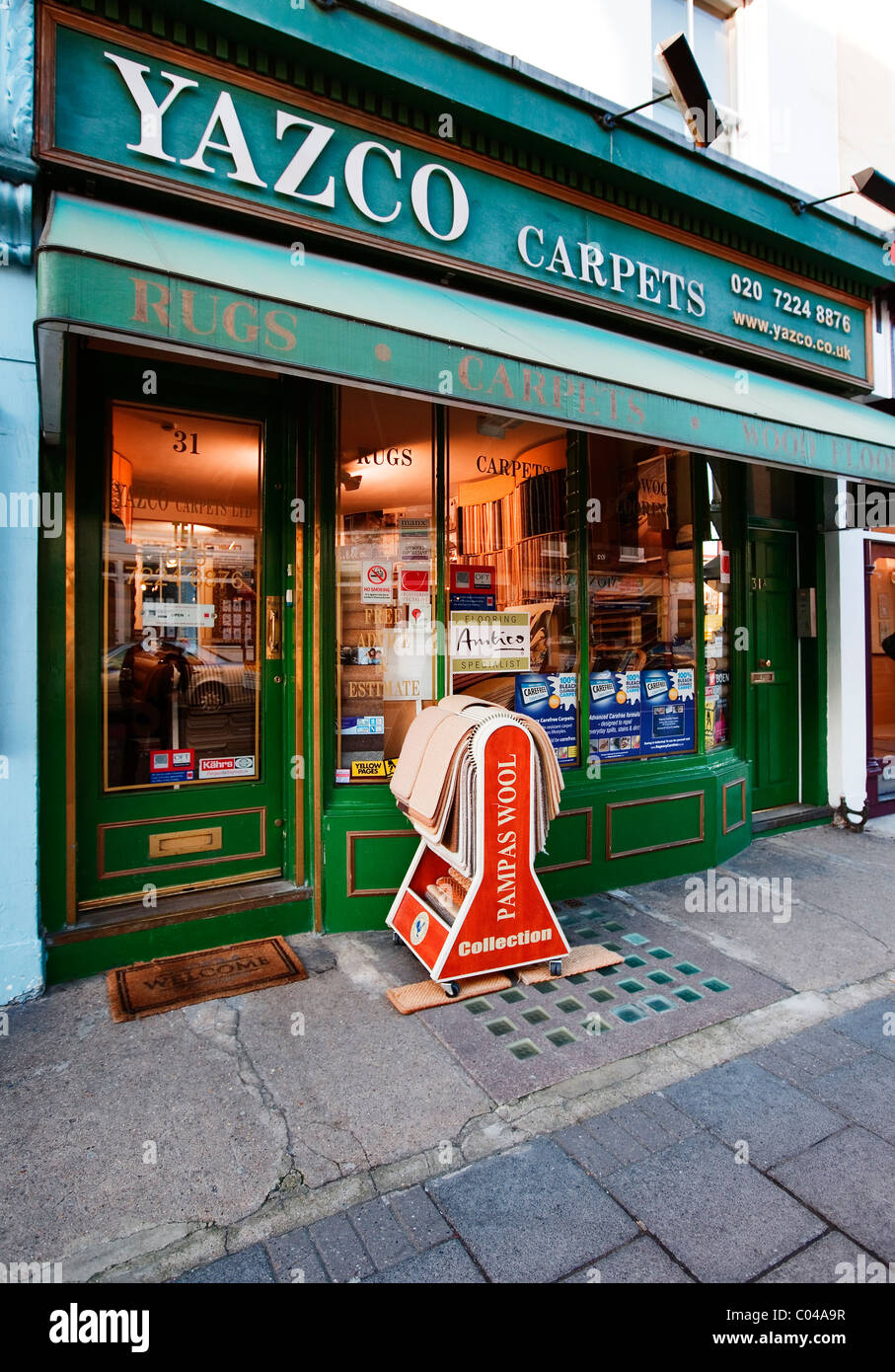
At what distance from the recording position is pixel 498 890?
372 cm

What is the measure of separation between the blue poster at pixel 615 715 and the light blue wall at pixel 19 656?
358 centimetres

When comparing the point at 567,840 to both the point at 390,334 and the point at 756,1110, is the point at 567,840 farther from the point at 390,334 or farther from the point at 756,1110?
the point at 390,334

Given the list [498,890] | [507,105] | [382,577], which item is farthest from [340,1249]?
[507,105]

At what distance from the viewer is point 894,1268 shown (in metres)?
2.13

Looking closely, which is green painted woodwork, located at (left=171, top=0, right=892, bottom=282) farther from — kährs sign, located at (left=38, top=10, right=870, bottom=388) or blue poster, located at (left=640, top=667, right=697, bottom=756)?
blue poster, located at (left=640, top=667, right=697, bottom=756)

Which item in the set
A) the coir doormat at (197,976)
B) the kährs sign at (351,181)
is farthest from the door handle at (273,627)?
the kährs sign at (351,181)

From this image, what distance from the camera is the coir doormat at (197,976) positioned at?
362 cm

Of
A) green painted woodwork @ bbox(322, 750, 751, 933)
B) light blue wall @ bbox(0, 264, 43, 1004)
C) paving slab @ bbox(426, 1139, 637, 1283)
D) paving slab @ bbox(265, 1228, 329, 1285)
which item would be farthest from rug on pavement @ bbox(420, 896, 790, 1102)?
light blue wall @ bbox(0, 264, 43, 1004)

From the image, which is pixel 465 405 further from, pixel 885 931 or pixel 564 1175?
pixel 885 931

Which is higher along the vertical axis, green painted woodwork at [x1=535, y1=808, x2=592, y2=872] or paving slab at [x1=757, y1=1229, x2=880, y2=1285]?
green painted woodwork at [x1=535, y1=808, x2=592, y2=872]

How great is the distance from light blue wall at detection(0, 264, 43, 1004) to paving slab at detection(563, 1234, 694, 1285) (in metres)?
2.88

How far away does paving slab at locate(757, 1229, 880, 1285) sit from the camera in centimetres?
209

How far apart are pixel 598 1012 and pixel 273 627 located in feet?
9.40
